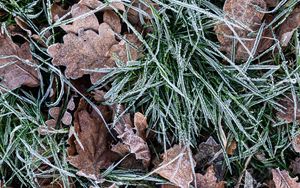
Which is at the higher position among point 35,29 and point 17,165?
point 35,29

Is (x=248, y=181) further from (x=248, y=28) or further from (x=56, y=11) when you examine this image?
(x=56, y=11)

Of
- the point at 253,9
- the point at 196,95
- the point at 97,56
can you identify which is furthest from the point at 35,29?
the point at 253,9

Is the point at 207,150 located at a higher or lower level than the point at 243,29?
lower

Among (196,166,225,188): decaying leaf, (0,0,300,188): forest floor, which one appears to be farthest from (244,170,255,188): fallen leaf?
(196,166,225,188): decaying leaf

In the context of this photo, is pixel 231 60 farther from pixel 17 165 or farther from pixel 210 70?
pixel 17 165

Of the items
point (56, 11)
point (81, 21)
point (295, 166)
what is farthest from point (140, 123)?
point (295, 166)

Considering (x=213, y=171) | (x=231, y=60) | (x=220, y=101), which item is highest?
(x=231, y=60)
